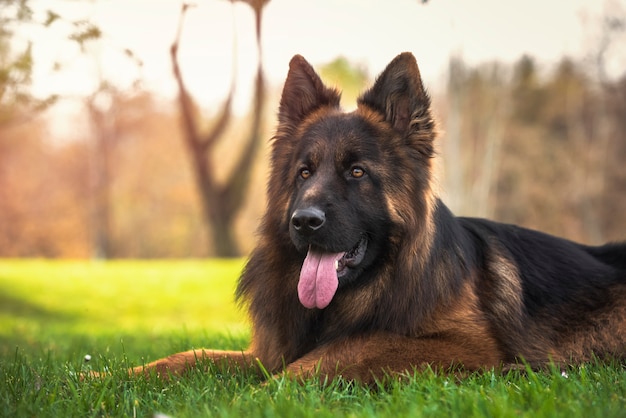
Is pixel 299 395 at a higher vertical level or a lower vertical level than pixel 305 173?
lower

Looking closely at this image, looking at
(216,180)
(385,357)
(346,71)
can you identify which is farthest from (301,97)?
(216,180)

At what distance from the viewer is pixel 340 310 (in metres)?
4.53

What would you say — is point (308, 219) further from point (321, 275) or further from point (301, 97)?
point (301, 97)

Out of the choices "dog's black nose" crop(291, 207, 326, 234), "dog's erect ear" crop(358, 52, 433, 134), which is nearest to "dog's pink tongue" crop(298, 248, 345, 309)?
"dog's black nose" crop(291, 207, 326, 234)

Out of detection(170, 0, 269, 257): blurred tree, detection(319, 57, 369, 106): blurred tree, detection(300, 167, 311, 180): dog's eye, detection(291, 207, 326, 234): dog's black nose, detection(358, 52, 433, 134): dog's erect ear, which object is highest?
detection(319, 57, 369, 106): blurred tree

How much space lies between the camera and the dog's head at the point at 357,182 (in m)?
4.32

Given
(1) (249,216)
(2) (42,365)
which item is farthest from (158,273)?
(2) (42,365)

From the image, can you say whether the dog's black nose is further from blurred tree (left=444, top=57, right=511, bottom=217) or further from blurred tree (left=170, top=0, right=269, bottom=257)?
blurred tree (left=444, top=57, right=511, bottom=217)

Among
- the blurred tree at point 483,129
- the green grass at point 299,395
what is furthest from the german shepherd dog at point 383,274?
the blurred tree at point 483,129

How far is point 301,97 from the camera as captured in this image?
16.8 feet

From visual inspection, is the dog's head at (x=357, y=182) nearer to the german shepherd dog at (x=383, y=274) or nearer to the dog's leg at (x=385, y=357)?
the german shepherd dog at (x=383, y=274)

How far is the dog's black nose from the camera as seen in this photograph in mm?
4156

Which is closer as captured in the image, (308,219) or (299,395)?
(299,395)

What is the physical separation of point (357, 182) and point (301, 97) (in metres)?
1.03
